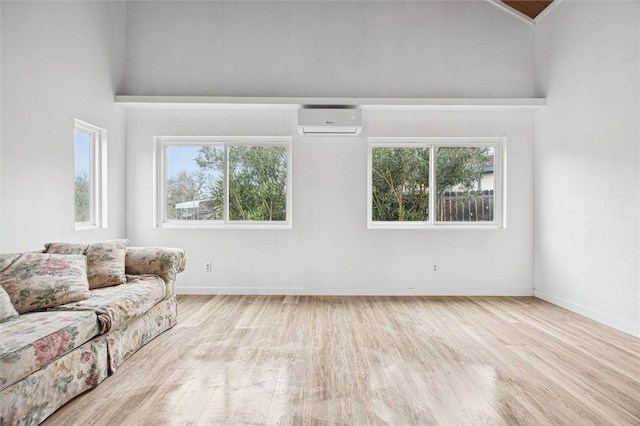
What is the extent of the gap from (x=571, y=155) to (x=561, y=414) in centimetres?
314

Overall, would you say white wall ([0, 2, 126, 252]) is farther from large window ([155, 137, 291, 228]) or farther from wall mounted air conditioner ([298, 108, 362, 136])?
wall mounted air conditioner ([298, 108, 362, 136])

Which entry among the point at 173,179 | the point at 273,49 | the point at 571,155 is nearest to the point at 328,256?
the point at 173,179

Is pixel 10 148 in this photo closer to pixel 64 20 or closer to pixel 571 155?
pixel 64 20

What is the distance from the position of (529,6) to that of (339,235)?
Answer: 3.67m

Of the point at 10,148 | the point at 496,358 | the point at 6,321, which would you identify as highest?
the point at 10,148

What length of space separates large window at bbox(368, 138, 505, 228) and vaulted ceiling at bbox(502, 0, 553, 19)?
1.62 meters

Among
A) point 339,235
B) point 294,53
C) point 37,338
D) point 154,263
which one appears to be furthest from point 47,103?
point 339,235

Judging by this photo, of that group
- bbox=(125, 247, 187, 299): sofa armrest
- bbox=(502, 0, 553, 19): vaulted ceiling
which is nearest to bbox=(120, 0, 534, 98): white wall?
bbox=(502, 0, 553, 19): vaulted ceiling

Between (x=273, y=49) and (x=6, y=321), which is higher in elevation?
(x=273, y=49)

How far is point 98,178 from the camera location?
439 centimetres

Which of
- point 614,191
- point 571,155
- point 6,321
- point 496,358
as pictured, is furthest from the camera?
point 571,155

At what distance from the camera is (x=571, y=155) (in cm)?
420

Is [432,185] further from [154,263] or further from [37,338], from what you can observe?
[37,338]

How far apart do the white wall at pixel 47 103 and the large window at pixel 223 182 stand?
0.75m
